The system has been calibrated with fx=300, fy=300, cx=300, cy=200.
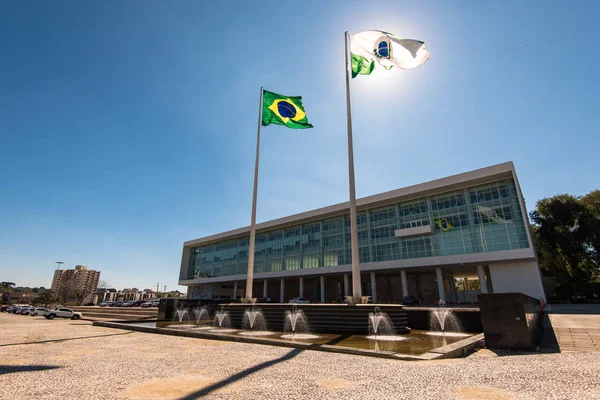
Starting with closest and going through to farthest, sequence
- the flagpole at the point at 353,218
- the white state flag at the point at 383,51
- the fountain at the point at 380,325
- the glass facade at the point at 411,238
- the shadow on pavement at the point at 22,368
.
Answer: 1. the shadow on pavement at the point at 22,368
2. the fountain at the point at 380,325
3. the flagpole at the point at 353,218
4. the white state flag at the point at 383,51
5. the glass facade at the point at 411,238

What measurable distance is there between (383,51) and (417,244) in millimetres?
29531

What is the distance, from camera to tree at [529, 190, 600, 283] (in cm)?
4519

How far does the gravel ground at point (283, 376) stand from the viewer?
450 centimetres

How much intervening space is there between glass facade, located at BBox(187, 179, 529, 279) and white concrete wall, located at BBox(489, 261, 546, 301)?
300 centimetres

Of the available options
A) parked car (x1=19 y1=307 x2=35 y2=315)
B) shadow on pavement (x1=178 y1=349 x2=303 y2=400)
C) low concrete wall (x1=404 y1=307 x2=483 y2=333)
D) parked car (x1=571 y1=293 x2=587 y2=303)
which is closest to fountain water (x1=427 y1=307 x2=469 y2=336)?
low concrete wall (x1=404 y1=307 x2=483 y2=333)

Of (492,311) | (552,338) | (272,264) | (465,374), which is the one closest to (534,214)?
(272,264)

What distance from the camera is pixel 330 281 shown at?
2233 inches

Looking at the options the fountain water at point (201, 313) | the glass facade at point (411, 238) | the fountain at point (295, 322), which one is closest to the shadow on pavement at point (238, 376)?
the fountain at point (295, 322)

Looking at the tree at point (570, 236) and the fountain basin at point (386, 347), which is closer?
the fountain basin at point (386, 347)

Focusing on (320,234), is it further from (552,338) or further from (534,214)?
(552,338)

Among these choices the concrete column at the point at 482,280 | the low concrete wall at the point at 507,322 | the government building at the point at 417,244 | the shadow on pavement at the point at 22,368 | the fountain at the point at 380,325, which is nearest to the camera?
the shadow on pavement at the point at 22,368

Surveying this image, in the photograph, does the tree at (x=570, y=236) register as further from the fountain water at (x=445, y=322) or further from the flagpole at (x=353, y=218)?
the flagpole at (x=353, y=218)

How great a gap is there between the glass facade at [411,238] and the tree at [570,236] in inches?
777

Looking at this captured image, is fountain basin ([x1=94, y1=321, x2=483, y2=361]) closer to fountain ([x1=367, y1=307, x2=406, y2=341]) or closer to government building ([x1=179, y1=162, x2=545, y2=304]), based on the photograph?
fountain ([x1=367, y1=307, x2=406, y2=341])
